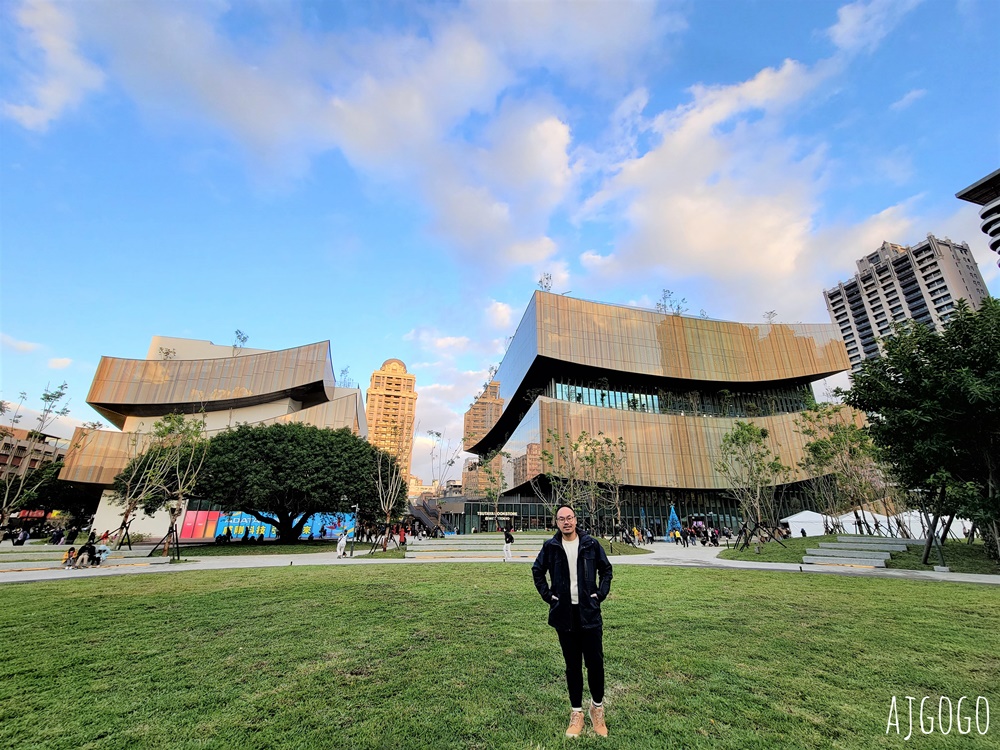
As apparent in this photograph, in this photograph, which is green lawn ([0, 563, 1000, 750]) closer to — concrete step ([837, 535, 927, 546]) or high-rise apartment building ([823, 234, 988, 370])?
concrete step ([837, 535, 927, 546])

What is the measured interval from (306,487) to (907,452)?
32.6m

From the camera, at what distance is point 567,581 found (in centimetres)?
396

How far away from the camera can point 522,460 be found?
4922 centimetres

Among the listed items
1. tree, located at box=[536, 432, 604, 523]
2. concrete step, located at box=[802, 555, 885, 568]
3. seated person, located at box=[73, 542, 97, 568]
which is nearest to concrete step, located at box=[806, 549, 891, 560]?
concrete step, located at box=[802, 555, 885, 568]

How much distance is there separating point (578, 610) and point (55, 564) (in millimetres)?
23950

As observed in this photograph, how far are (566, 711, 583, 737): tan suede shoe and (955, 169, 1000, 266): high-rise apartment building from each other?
118 ft

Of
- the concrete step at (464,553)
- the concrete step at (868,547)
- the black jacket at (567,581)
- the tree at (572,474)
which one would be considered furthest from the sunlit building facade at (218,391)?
the black jacket at (567,581)

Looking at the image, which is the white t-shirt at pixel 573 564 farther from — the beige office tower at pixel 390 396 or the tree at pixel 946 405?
the beige office tower at pixel 390 396

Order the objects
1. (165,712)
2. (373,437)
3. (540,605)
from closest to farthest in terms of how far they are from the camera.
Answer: (165,712) < (540,605) < (373,437)

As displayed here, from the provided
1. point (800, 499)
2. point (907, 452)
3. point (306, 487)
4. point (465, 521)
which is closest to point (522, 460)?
point (465, 521)

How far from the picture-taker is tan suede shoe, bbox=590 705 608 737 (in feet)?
11.9

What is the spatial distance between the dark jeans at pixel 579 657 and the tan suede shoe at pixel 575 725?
8 centimetres

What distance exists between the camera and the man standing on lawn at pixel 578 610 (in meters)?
3.74

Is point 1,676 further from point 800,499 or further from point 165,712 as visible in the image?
point 800,499
